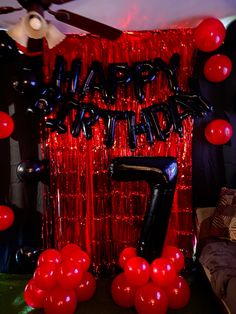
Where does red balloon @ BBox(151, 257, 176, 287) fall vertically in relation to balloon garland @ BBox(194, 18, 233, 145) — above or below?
below

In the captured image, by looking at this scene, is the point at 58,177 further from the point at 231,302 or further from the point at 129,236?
the point at 231,302

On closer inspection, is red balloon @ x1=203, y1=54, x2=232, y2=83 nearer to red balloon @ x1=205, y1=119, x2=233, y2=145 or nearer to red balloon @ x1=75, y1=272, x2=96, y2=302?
red balloon @ x1=205, y1=119, x2=233, y2=145

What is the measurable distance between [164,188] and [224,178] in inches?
37.1

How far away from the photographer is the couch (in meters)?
1.94

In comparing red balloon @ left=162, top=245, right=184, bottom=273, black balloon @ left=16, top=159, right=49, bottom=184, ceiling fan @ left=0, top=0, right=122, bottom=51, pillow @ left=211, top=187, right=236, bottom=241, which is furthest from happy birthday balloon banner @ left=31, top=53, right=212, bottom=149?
red balloon @ left=162, top=245, right=184, bottom=273

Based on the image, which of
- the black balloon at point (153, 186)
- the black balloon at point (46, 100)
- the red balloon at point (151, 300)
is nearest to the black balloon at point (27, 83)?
the black balloon at point (46, 100)

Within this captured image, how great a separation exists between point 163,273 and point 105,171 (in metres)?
1.10

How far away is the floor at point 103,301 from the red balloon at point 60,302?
0.73 feet

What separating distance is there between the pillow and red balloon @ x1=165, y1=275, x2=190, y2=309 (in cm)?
56

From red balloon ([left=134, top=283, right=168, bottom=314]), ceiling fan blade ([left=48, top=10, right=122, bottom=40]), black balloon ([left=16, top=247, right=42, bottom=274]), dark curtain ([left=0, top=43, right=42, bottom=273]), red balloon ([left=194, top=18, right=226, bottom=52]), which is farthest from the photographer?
dark curtain ([left=0, top=43, right=42, bottom=273])

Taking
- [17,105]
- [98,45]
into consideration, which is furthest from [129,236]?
[98,45]

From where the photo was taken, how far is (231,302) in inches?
71.6

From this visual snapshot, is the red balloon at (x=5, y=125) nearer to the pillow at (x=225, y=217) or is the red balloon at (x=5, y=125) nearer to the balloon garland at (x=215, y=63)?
the balloon garland at (x=215, y=63)

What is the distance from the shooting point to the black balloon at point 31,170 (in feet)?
8.92
